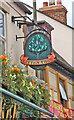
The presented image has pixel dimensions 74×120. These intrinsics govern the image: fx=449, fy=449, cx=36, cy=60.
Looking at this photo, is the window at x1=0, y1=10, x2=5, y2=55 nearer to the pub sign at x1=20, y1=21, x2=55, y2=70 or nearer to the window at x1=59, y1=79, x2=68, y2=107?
the pub sign at x1=20, y1=21, x2=55, y2=70

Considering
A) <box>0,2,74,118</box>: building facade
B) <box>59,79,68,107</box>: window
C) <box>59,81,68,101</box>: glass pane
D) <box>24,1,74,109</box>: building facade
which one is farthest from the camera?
<box>59,81,68,101</box>: glass pane

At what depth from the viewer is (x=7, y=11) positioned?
12.3m

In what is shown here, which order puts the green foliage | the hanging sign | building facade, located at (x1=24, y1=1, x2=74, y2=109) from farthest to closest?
building facade, located at (x1=24, y1=1, x2=74, y2=109) → the hanging sign → the green foliage

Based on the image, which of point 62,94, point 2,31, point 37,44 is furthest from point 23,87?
point 62,94

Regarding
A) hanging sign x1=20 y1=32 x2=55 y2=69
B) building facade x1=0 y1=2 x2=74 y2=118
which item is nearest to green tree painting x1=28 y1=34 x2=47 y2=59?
hanging sign x1=20 y1=32 x2=55 y2=69

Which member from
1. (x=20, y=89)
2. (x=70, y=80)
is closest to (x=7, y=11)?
(x=20, y=89)

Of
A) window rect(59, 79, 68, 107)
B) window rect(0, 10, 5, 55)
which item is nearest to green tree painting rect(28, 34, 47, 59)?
window rect(0, 10, 5, 55)

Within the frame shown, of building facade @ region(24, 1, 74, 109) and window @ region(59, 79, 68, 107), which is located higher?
building facade @ region(24, 1, 74, 109)

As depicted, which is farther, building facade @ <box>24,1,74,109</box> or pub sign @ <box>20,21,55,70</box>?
building facade @ <box>24,1,74,109</box>

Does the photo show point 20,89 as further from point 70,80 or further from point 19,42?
point 70,80

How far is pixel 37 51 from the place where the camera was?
1201cm

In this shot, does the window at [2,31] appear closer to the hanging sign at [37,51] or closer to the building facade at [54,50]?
the building facade at [54,50]

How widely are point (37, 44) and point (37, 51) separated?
188 millimetres

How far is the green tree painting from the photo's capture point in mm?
11977
